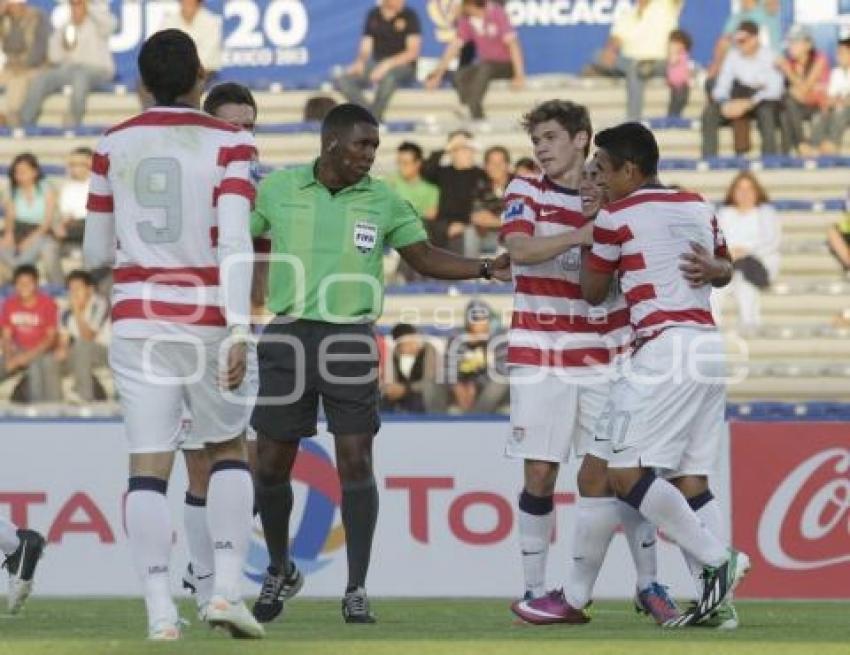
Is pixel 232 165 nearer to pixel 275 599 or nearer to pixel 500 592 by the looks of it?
pixel 275 599

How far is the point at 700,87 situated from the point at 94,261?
1335cm

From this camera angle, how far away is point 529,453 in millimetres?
10203

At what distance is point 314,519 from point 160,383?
517 centimetres

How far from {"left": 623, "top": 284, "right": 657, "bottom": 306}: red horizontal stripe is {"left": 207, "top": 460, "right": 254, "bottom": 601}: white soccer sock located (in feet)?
6.00

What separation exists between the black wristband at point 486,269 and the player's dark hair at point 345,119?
78cm

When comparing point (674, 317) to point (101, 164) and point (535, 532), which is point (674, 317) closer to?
point (535, 532)

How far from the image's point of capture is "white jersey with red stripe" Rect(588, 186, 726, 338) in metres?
9.27

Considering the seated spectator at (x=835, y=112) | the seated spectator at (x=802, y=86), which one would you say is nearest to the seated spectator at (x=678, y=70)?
the seated spectator at (x=802, y=86)

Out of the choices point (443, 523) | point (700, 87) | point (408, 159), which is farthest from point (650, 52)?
point (443, 523)

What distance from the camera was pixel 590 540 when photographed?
9836 mm

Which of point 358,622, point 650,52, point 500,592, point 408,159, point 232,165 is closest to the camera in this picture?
point 232,165

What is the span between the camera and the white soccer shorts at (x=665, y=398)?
30.2ft

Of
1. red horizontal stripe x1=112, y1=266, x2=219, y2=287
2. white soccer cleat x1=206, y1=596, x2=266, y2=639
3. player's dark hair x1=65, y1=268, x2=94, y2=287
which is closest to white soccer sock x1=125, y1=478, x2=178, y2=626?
white soccer cleat x1=206, y1=596, x2=266, y2=639

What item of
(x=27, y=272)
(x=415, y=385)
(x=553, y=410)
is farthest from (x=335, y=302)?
(x=27, y=272)
